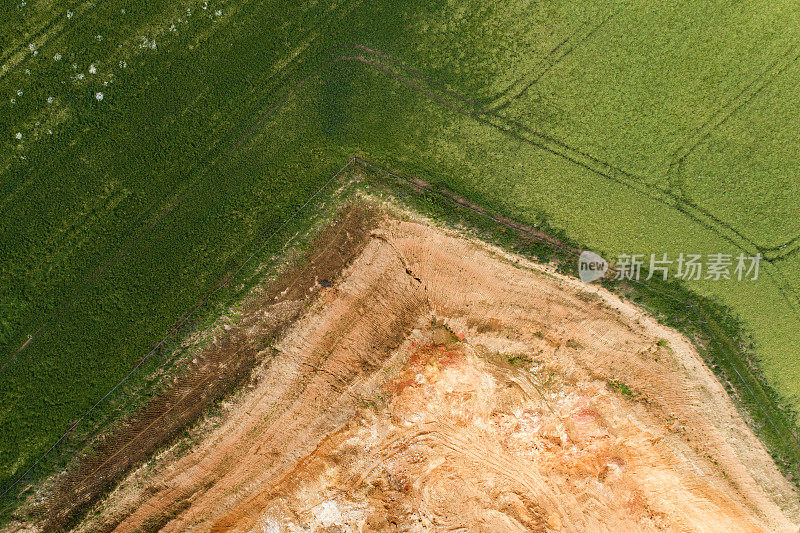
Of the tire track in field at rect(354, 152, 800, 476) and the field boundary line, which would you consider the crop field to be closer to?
the field boundary line

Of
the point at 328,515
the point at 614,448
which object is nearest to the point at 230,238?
the point at 328,515

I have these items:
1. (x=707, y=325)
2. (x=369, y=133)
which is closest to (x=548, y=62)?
(x=369, y=133)

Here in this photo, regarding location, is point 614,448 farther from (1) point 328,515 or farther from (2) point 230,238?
(2) point 230,238

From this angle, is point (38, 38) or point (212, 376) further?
point (38, 38)

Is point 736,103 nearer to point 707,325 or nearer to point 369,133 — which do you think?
point 707,325

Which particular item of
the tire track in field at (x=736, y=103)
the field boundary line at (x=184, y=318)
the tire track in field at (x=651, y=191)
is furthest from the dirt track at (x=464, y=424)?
the tire track in field at (x=736, y=103)

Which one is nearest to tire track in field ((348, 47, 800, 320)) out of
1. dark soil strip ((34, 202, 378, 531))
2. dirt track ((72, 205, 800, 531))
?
dirt track ((72, 205, 800, 531))
